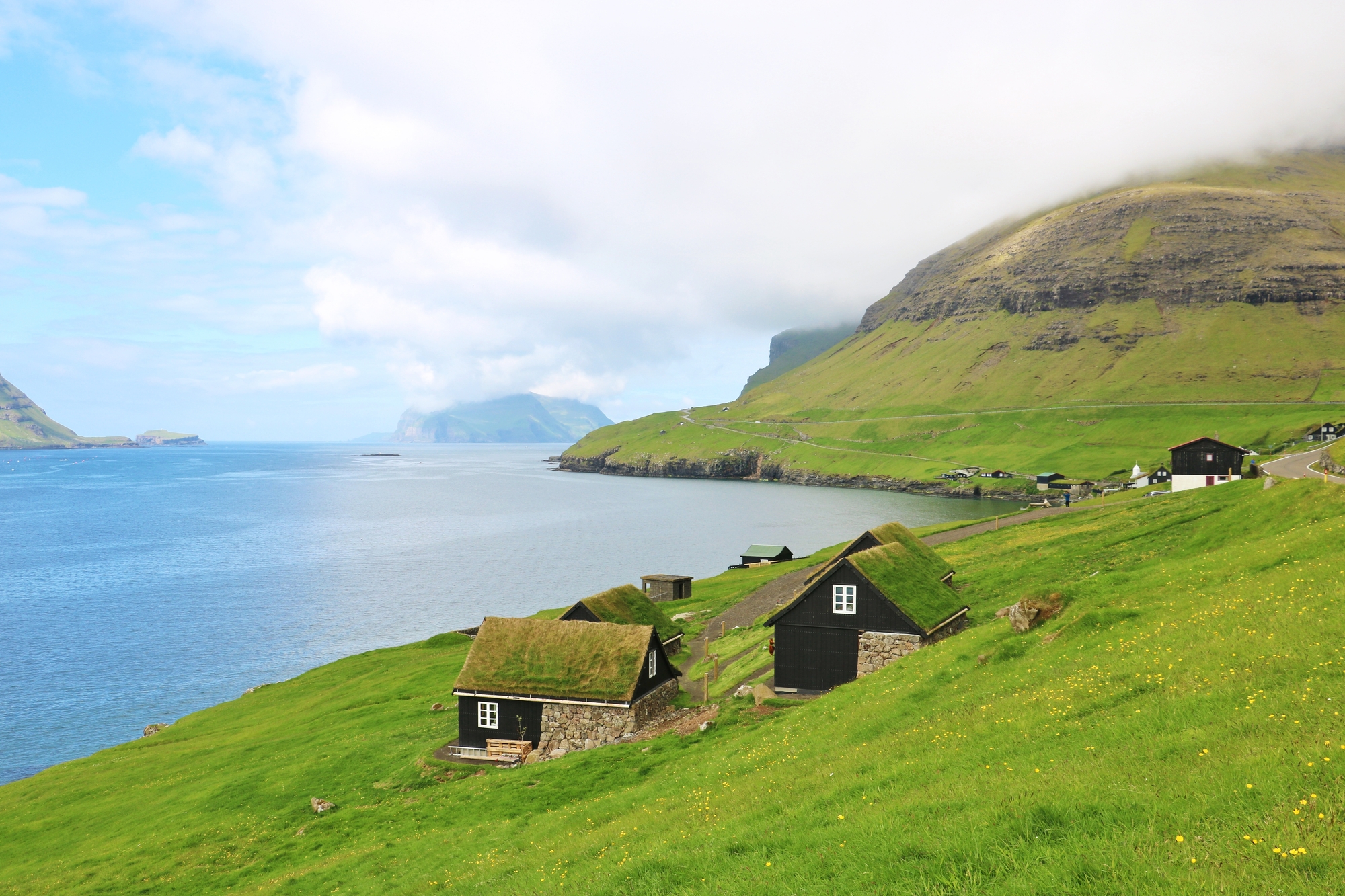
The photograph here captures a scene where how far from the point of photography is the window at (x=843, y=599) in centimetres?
4150

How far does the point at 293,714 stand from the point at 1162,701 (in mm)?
59667

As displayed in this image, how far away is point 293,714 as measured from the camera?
2260 inches

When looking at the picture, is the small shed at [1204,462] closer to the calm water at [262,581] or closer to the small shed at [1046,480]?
the calm water at [262,581]

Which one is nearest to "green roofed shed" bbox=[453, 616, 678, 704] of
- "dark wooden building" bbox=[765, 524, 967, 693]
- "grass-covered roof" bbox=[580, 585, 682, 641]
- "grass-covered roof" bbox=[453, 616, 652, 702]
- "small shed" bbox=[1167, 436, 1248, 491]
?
"grass-covered roof" bbox=[453, 616, 652, 702]

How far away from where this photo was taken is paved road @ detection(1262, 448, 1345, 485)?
85.8 m

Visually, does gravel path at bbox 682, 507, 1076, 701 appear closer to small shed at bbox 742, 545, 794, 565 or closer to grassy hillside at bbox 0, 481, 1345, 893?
grassy hillside at bbox 0, 481, 1345, 893

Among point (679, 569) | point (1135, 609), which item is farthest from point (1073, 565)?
point (679, 569)

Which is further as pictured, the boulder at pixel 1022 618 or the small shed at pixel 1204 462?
the small shed at pixel 1204 462

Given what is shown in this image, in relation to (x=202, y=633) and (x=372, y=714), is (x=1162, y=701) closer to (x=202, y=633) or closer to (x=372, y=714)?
→ (x=372, y=714)

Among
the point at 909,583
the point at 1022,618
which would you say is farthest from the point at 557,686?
the point at 1022,618

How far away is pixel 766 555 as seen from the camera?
353 feet

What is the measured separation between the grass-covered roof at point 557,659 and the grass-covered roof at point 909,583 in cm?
1343

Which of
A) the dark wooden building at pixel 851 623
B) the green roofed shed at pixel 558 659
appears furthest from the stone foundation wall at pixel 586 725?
the dark wooden building at pixel 851 623

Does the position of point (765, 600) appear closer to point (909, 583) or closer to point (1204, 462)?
point (909, 583)
